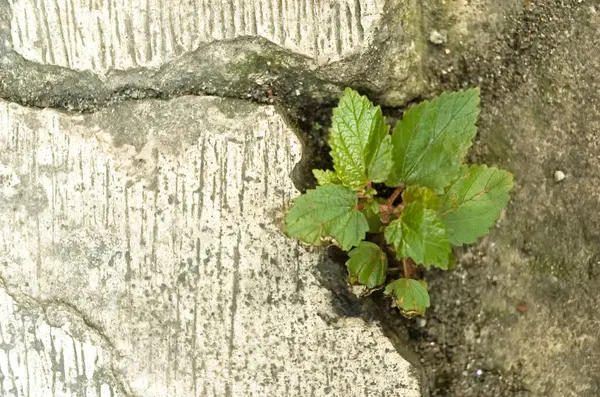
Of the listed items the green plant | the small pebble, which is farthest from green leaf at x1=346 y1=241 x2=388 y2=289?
the small pebble

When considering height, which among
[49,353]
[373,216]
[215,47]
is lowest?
[49,353]

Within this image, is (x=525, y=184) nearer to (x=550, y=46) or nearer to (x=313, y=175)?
(x=550, y=46)

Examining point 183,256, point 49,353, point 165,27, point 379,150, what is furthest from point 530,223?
point 49,353

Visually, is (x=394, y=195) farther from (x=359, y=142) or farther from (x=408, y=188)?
(x=359, y=142)

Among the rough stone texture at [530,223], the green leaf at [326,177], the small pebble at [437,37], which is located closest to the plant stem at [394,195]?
the green leaf at [326,177]

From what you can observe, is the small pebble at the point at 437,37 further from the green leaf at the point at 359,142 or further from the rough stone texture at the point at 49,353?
the rough stone texture at the point at 49,353

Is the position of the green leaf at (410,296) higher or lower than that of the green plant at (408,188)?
lower
